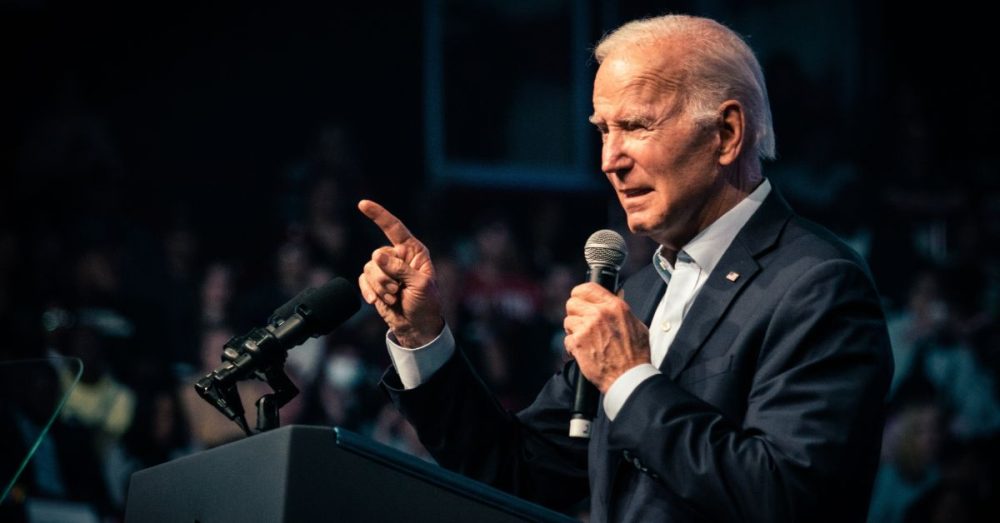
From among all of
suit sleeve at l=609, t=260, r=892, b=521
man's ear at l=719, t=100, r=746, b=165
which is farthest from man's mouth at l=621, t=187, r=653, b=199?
suit sleeve at l=609, t=260, r=892, b=521

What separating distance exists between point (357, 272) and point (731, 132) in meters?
3.60

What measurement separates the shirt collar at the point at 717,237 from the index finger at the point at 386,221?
39cm

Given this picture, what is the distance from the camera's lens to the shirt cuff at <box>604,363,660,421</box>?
4.94ft

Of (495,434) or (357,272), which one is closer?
(495,434)

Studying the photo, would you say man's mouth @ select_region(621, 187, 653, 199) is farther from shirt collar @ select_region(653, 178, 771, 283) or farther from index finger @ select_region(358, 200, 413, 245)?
index finger @ select_region(358, 200, 413, 245)

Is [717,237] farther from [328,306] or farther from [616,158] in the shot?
[328,306]

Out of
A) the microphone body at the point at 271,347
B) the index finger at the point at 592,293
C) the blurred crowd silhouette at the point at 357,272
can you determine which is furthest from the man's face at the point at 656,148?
the blurred crowd silhouette at the point at 357,272

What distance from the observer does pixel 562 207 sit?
632 centimetres

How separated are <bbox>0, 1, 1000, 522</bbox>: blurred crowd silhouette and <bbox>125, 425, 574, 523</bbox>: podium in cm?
172

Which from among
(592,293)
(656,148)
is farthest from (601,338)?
(656,148)

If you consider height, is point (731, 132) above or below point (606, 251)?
above

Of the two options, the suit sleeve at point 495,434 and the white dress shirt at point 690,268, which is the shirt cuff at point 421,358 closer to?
the suit sleeve at point 495,434

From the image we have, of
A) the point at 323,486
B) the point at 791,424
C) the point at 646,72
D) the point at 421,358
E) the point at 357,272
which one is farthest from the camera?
the point at 357,272

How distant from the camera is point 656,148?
167cm
